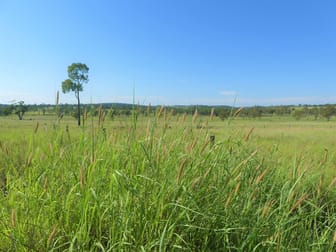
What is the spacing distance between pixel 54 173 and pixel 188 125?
152cm

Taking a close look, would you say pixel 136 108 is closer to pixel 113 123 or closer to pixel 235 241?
pixel 113 123

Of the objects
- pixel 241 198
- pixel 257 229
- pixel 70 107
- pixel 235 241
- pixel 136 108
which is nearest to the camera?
pixel 257 229

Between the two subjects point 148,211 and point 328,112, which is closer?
point 148,211

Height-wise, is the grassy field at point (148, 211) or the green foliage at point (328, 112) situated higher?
the green foliage at point (328, 112)

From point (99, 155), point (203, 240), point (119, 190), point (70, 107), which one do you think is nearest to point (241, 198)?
point (203, 240)

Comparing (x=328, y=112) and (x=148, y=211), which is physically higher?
(x=328, y=112)

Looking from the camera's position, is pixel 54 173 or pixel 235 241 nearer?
pixel 235 241

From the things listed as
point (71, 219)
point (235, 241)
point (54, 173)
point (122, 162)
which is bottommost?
point (235, 241)

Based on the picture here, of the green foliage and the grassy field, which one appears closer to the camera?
the grassy field

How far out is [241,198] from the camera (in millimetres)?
2186

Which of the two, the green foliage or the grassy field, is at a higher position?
the green foliage

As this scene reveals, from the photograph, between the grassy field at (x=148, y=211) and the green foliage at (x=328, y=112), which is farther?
the green foliage at (x=328, y=112)

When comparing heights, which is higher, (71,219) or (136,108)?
(136,108)

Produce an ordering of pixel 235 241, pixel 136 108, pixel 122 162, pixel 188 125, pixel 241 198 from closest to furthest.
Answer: pixel 235 241 < pixel 241 198 < pixel 122 162 < pixel 136 108 < pixel 188 125
